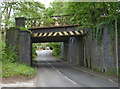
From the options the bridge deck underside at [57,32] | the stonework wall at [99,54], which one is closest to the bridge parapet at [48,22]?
the bridge deck underside at [57,32]

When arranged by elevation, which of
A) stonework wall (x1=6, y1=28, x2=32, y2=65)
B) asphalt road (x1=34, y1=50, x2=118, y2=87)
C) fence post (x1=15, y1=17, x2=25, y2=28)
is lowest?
asphalt road (x1=34, y1=50, x2=118, y2=87)

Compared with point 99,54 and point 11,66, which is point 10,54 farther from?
point 99,54

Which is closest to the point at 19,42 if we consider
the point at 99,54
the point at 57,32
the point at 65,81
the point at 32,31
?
the point at 32,31

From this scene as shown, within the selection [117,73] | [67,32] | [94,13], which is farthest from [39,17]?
[117,73]

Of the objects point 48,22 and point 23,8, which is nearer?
point 23,8

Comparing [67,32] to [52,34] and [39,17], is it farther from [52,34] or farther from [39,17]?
[39,17]

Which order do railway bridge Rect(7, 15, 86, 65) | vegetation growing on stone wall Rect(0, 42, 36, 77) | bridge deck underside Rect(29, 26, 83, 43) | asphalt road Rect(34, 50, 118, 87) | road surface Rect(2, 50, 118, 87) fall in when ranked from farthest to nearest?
bridge deck underside Rect(29, 26, 83, 43) < railway bridge Rect(7, 15, 86, 65) < vegetation growing on stone wall Rect(0, 42, 36, 77) < asphalt road Rect(34, 50, 118, 87) < road surface Rect(2, 50, 118, 87)

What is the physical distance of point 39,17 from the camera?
2188 centimetres

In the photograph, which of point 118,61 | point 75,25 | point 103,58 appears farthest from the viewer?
point 75,25

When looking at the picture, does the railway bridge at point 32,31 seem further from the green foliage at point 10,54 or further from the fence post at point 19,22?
the green foliage at point 10,54

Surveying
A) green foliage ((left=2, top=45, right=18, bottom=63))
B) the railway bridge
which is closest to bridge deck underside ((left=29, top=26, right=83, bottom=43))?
the railway bridge

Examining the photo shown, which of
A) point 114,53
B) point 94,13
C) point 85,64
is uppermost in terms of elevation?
point 94,13

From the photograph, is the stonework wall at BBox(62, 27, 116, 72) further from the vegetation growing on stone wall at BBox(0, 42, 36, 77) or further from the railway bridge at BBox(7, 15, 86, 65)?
the vegetation growing on stone wall at BBox(0, 42, 36, 77)

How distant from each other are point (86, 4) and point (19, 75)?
9.36 metres
